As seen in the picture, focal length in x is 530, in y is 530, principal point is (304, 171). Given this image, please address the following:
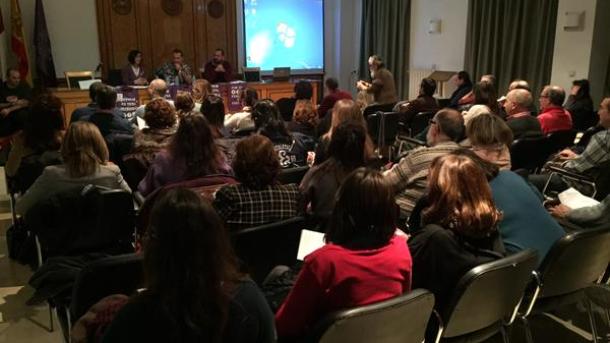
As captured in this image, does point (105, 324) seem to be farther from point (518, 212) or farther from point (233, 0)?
point (233, 0)

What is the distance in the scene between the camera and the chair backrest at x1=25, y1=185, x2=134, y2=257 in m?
2.41

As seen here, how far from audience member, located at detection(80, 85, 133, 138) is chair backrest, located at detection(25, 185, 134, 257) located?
63.8 inches

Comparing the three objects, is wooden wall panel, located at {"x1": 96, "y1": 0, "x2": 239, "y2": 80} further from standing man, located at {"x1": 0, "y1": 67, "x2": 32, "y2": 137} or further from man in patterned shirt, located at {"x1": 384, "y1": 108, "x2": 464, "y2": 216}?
man in patterned shirt, located at {"x1": 384, "y1": 108, "x2": 464, "y2": 216}

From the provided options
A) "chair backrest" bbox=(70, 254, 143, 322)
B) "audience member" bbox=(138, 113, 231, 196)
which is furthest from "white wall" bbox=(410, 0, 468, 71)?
"chair backrest" bbox=(70, 254, 143, 322)

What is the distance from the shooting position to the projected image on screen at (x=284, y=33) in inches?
384

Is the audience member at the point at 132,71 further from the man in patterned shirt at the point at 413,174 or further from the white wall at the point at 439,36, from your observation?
the man in patterned shirt at the point at 413,174

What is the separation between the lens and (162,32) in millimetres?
9078

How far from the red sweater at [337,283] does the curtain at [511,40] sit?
241 inches

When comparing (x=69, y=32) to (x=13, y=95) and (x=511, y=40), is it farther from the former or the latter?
(x=511, y=40)

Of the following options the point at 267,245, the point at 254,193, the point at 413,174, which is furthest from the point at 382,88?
the point at 267,245

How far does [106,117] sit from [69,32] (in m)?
5.11

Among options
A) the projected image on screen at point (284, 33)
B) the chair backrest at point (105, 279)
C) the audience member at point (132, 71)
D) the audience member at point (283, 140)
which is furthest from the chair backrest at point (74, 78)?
the chair backrest at point (105, 279)

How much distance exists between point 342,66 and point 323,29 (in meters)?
0.85

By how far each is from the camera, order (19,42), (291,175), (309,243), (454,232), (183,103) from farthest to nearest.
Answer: (19,42) < (183,103) < (291,175) < (309,243) < (454,232)
